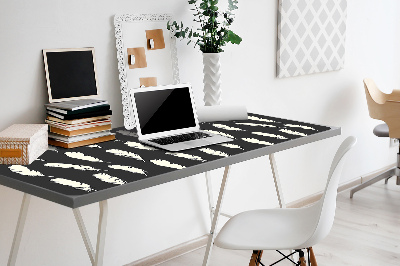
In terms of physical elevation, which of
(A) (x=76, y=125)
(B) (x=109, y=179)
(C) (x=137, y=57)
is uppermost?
(C) (x=137, y=57)

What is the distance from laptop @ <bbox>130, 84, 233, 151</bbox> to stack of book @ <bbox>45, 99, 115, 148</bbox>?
14cm

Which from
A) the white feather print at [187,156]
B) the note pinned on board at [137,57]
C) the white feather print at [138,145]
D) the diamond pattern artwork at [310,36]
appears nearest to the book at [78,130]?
the white feather print at [138,145]

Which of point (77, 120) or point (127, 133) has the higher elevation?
point (77, 120)

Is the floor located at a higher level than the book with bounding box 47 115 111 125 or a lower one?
lower

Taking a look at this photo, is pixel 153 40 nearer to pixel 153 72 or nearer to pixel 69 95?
pixel 153 72

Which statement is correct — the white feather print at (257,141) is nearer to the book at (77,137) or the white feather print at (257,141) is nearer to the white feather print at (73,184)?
the book at (77,137)

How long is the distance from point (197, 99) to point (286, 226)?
1112mm

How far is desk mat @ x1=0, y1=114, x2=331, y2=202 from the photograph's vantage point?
1.88m

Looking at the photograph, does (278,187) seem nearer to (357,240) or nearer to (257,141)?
(257,141)

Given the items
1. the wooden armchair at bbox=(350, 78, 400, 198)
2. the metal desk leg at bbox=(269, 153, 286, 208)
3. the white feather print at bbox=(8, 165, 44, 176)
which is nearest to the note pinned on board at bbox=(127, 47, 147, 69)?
the metal desk leg at bbox=(269, 153, 286, 208)

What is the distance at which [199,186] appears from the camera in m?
3.31

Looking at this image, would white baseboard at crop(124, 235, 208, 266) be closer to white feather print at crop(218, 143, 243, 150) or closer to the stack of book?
the stack of book

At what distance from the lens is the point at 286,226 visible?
2238mm

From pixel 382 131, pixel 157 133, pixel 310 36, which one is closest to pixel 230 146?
pixel 157 133
